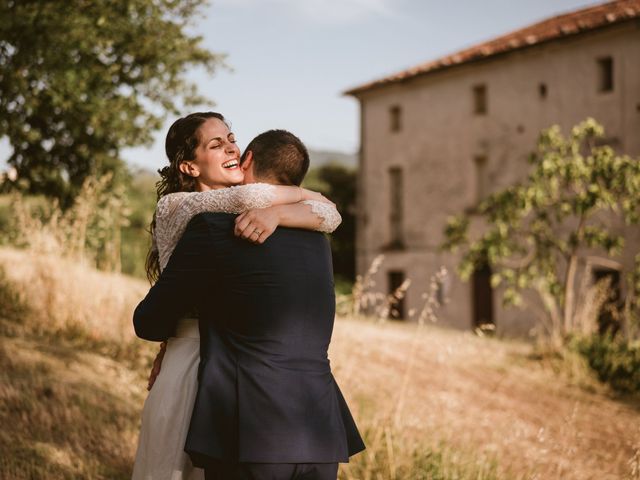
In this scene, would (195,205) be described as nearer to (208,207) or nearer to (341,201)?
(208,207)

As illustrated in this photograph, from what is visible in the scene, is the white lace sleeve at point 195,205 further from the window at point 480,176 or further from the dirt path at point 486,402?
the window at point 480,176

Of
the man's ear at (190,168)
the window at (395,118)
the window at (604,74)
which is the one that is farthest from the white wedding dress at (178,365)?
the window at (395,118)

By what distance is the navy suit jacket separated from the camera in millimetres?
2184

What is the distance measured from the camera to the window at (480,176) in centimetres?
2247

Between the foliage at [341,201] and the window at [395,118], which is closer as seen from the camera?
the window at [395,118]

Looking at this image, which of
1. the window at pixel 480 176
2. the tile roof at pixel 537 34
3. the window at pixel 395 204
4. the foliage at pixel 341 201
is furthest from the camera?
the foliage at pixel 341 201

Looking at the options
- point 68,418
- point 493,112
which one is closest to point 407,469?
point 68,418

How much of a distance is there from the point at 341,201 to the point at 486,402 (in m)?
22.0

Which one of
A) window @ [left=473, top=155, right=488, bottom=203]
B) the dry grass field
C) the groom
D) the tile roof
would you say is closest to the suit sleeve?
the groom

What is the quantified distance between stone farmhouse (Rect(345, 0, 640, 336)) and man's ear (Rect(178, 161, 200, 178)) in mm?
16824

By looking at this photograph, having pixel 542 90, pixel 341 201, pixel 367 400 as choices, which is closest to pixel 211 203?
pixel 367 400

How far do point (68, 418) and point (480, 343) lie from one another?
9314 mm

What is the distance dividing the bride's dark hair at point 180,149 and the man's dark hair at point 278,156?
13.8 inches

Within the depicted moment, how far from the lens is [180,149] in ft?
8.93
